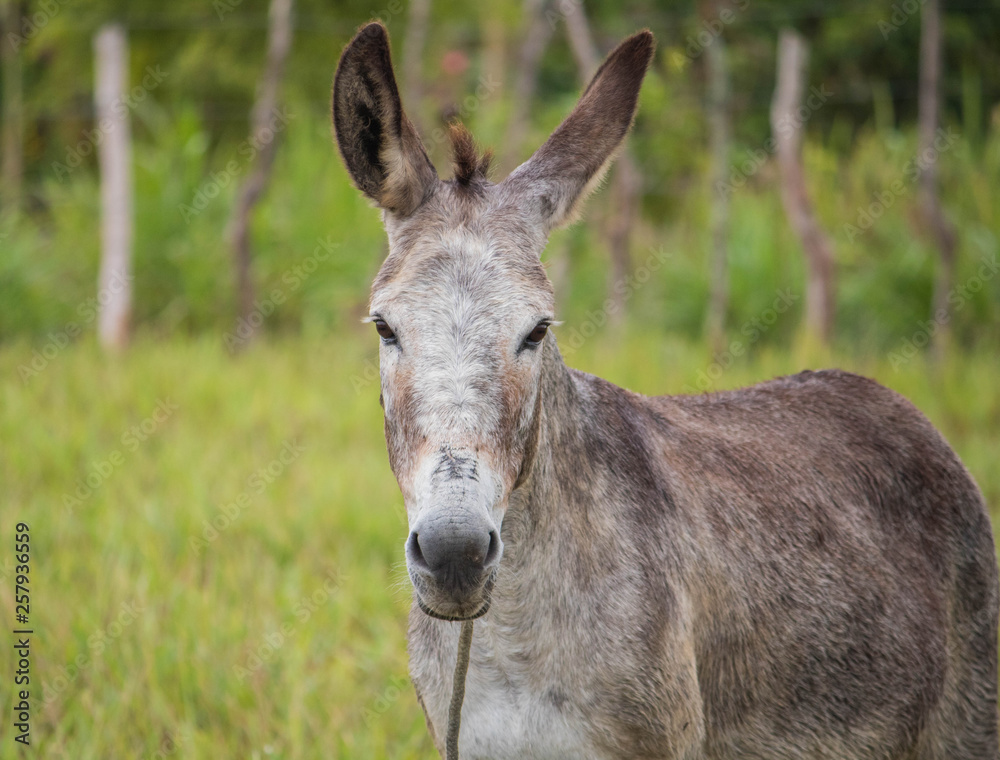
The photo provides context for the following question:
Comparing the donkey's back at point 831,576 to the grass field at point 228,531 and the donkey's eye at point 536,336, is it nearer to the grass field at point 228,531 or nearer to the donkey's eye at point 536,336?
the donkey's eye at point 536,336

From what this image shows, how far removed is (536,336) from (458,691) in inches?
33.9

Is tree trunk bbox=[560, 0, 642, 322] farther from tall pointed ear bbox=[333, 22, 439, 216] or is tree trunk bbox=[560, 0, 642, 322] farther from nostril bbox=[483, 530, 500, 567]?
nostril bbox=[483, 530, 500, 567]

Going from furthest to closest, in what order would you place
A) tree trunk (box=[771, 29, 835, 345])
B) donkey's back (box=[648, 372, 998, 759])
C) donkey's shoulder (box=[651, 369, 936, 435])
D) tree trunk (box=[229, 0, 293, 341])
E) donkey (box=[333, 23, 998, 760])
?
tree trunk (box=[229, 0, 293, 341]) → tree trunk (box=[771, 29, 835, 345]) → donkey's shoulder (box=[651, 369, 936, 435]) → donkey's back (box=[648, 372, 998, 759]) → donkey (box=[333, 23, 998, 760])

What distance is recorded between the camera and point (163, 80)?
12102 mm

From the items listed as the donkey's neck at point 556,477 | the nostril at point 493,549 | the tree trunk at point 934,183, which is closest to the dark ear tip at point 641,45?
the donkey's neck at point 556,477

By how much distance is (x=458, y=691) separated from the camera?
7.68ft

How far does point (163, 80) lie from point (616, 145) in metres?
10.9

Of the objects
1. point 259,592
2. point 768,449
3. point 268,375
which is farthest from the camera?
point 268,375

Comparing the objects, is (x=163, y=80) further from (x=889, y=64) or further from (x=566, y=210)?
(x=566, y=210)

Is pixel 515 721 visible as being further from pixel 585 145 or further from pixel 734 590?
pixel 585 145

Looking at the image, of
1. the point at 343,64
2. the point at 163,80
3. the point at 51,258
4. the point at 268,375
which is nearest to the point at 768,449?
the point at 343,64

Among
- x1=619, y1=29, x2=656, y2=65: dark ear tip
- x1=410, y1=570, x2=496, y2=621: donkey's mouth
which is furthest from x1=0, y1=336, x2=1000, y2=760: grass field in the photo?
Result: x1=619, y1=29, x2=656, y2=65: dark ear tip

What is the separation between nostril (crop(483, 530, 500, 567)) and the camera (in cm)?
197

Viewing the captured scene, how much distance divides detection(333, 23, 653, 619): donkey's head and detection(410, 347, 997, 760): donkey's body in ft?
1.10
